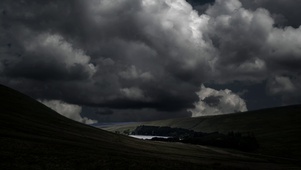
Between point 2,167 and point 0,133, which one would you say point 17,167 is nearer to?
point 2,167

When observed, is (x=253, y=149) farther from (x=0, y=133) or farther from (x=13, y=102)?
(x=0, y=133)

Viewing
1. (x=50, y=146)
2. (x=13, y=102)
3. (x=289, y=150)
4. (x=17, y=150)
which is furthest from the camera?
(x=289, y=150)

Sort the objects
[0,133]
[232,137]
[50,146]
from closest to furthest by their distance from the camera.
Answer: [50,146]
[0,133]
[232,137]

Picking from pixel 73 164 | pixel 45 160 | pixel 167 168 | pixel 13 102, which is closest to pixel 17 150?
pixel 45 160

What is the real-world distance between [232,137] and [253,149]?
14.5 m

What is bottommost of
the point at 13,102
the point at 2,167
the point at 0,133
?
the point at 2,167

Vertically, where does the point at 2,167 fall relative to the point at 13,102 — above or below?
below

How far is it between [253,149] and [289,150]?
1734cm

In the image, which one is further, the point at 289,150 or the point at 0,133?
the point at 289,150

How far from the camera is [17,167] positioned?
39.0 m

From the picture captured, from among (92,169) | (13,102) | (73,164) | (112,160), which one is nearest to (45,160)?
(73,164)

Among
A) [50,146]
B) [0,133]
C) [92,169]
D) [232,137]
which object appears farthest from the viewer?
[232,137]

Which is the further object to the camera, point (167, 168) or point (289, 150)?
point (289, 150)

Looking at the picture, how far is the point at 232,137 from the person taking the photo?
186 m
